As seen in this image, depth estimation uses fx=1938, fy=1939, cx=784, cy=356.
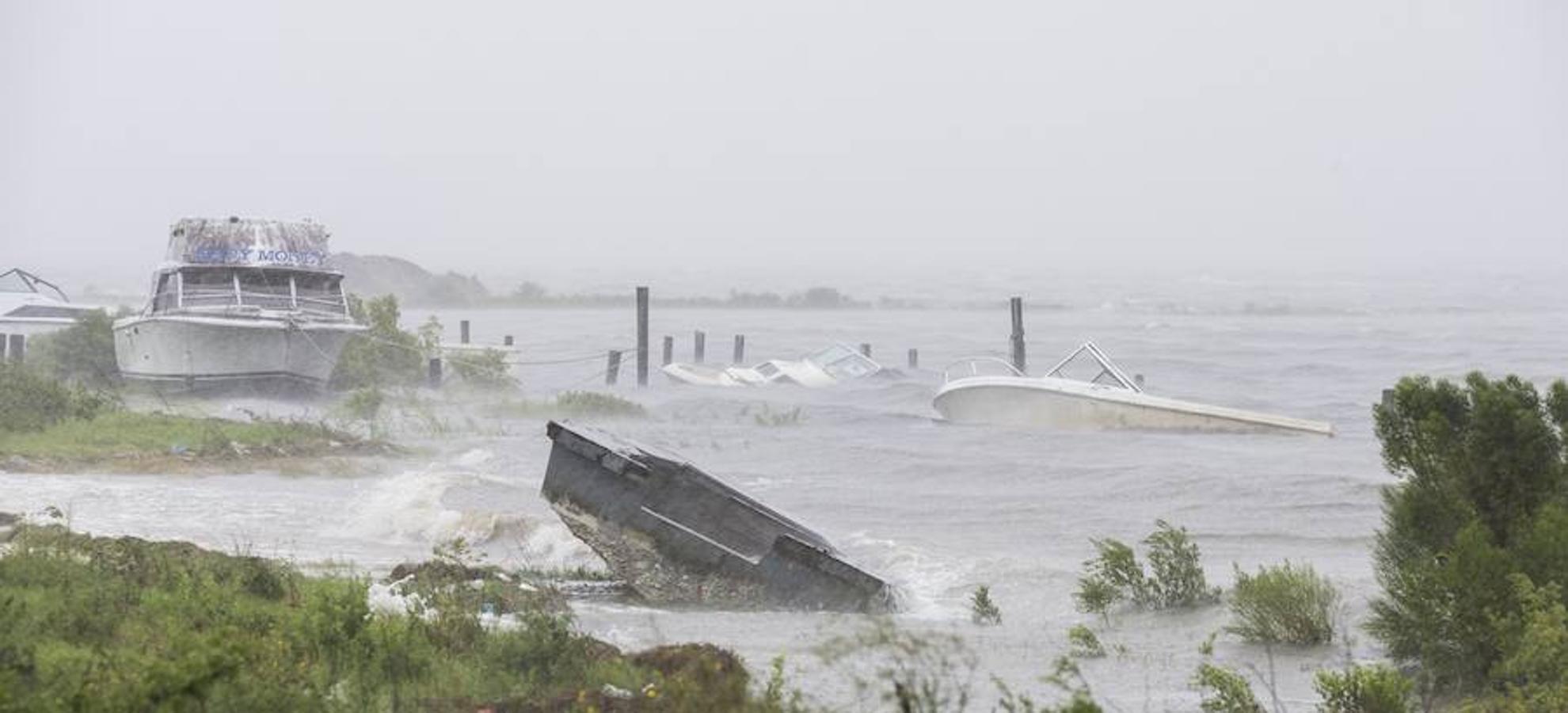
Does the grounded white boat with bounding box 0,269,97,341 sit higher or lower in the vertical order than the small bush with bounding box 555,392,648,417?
higher

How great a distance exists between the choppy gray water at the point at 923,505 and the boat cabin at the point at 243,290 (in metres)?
4.20

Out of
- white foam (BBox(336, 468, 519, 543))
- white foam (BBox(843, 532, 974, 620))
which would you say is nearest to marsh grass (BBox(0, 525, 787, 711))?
white foam (BBox(843, 532, 974, 620))

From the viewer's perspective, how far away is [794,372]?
5081 cm

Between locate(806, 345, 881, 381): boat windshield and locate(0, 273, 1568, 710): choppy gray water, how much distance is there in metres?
1.57

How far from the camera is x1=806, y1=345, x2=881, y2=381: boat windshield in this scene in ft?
170

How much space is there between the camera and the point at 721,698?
780cm

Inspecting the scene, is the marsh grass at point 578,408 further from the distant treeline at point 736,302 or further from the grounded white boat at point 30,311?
the distant treeline at point 736,302

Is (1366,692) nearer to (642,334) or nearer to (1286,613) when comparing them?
(1286,613)

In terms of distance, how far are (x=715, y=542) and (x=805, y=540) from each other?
964 millimetres

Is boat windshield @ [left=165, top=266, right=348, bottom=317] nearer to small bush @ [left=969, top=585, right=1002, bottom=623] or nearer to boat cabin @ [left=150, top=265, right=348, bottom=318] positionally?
boat cabin @ [left=150, top=265, right=348, bottom=318]

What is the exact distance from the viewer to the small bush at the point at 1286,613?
43.2 feet

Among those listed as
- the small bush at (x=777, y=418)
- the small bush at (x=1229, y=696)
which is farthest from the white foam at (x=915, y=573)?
the small bush at (x=777, y=418)

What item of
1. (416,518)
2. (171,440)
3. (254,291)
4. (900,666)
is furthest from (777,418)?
(900,666)

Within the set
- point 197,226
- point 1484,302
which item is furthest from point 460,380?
point 1484,302
